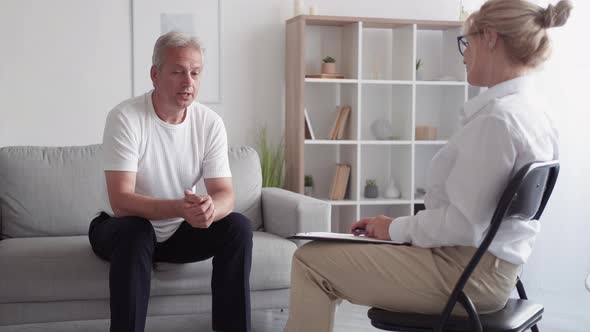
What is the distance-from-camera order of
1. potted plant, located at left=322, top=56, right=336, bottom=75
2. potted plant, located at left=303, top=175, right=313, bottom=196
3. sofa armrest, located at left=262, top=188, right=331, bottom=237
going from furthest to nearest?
potted plant, located at left=303, top=175, right=313, bottom=196, potted plant, located at left=322, top=56, right=336, bottom=75, sofa armrest, located at left=262, top=188, right=331, bottom=237

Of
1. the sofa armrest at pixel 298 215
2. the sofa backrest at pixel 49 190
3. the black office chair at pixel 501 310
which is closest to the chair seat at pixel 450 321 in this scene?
the black office chair at pixel 501 310

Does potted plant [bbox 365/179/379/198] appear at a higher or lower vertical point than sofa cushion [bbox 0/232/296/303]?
higher

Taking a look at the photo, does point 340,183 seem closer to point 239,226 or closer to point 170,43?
point 239,226

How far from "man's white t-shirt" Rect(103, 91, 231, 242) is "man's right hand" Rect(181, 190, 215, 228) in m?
0.20

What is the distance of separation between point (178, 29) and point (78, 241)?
1657 millimetres

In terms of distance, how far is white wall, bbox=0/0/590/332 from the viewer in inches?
165

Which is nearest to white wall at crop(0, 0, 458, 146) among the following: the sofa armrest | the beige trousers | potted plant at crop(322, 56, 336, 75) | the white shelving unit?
the white shelving unit

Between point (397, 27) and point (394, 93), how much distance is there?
1.34 ft

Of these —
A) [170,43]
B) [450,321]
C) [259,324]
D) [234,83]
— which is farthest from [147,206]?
[234,83]

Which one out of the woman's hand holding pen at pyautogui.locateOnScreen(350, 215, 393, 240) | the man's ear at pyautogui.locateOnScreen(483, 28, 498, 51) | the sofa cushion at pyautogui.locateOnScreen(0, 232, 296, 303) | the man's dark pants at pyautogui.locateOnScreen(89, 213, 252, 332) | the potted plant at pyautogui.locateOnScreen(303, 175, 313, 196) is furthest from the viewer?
the potted plant at pyautogui.locateOnScreen(303, 175, 313, 196)

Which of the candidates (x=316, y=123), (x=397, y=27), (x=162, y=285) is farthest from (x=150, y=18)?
(x=162, y=285)

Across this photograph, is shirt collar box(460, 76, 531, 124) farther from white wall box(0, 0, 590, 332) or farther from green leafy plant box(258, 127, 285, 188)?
green leafy plant box(258, 127, 285, 188)

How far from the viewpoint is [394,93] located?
15.6ft

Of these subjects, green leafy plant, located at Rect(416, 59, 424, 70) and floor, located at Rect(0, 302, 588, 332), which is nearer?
floor, located at Rect(0, 302, 588, 332)
